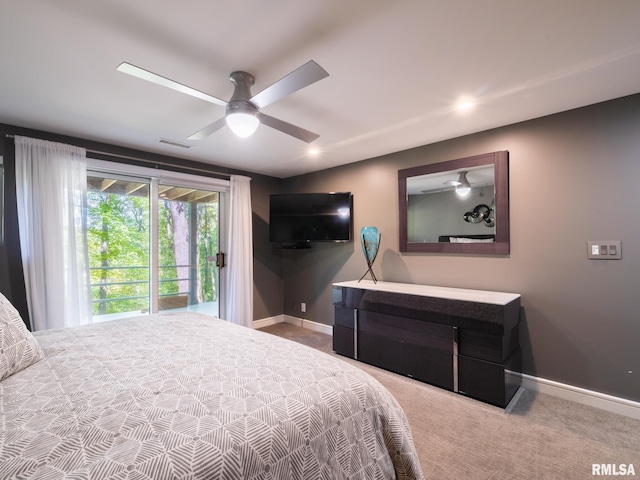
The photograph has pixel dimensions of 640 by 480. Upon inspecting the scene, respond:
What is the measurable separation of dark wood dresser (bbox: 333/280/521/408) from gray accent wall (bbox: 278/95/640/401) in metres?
0.23

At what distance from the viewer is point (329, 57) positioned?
1694 millimetres

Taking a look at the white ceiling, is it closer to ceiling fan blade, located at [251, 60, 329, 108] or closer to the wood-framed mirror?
ceiling fan blade, located at [251, 60, 329, 108]

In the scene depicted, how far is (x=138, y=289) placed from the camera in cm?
348

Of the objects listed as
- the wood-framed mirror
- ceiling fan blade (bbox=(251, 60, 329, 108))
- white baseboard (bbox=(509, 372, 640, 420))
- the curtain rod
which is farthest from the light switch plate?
the curtain rod

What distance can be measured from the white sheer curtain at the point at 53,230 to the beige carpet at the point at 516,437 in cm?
313

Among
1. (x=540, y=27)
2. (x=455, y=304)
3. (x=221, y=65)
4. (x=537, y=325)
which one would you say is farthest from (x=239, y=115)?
(x=537, y=325)

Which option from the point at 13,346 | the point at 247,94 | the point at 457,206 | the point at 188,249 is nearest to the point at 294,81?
the point at 247,94

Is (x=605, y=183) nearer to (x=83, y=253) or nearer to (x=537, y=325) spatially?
(x=537, y=325)

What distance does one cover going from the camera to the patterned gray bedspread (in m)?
0.74

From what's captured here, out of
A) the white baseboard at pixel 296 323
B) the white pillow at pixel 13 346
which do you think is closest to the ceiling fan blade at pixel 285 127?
the white pillow at pixel 13 346

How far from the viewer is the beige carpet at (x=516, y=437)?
1.62 metres

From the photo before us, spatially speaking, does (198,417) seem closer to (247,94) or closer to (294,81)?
(294,81)

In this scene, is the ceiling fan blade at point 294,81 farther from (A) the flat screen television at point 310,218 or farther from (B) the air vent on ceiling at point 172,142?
(A) the flat screen television at point 310,218

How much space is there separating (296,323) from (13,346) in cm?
352
